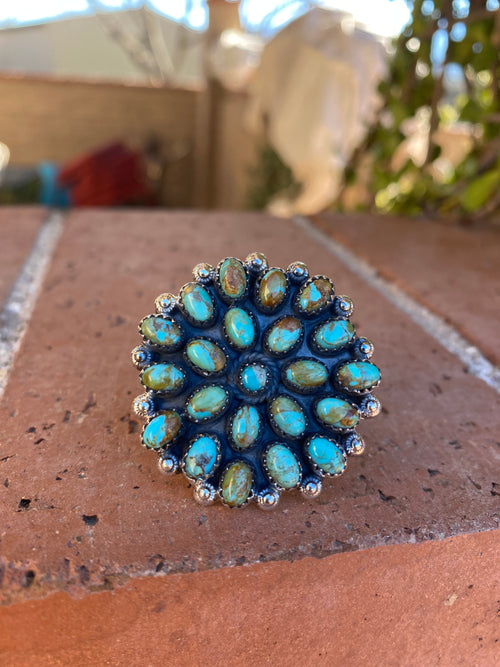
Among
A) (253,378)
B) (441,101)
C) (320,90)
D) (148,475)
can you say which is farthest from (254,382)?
(320,90)

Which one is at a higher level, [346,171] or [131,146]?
[346,171]

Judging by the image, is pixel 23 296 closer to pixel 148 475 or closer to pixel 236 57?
pixel 148 475

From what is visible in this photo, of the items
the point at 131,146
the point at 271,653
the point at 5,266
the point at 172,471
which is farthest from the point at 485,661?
the point at 131,146

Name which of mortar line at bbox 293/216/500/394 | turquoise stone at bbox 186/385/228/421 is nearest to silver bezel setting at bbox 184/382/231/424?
turquoise stone at bbox 186/385/228/421

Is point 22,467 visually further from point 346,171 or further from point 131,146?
point 131,146

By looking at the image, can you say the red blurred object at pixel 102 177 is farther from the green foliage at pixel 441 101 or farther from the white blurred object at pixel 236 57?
the green foliage at pixel 441 101

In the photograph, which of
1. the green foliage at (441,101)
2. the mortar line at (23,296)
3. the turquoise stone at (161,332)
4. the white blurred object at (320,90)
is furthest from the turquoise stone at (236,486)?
the white blurred object at (320,90)
